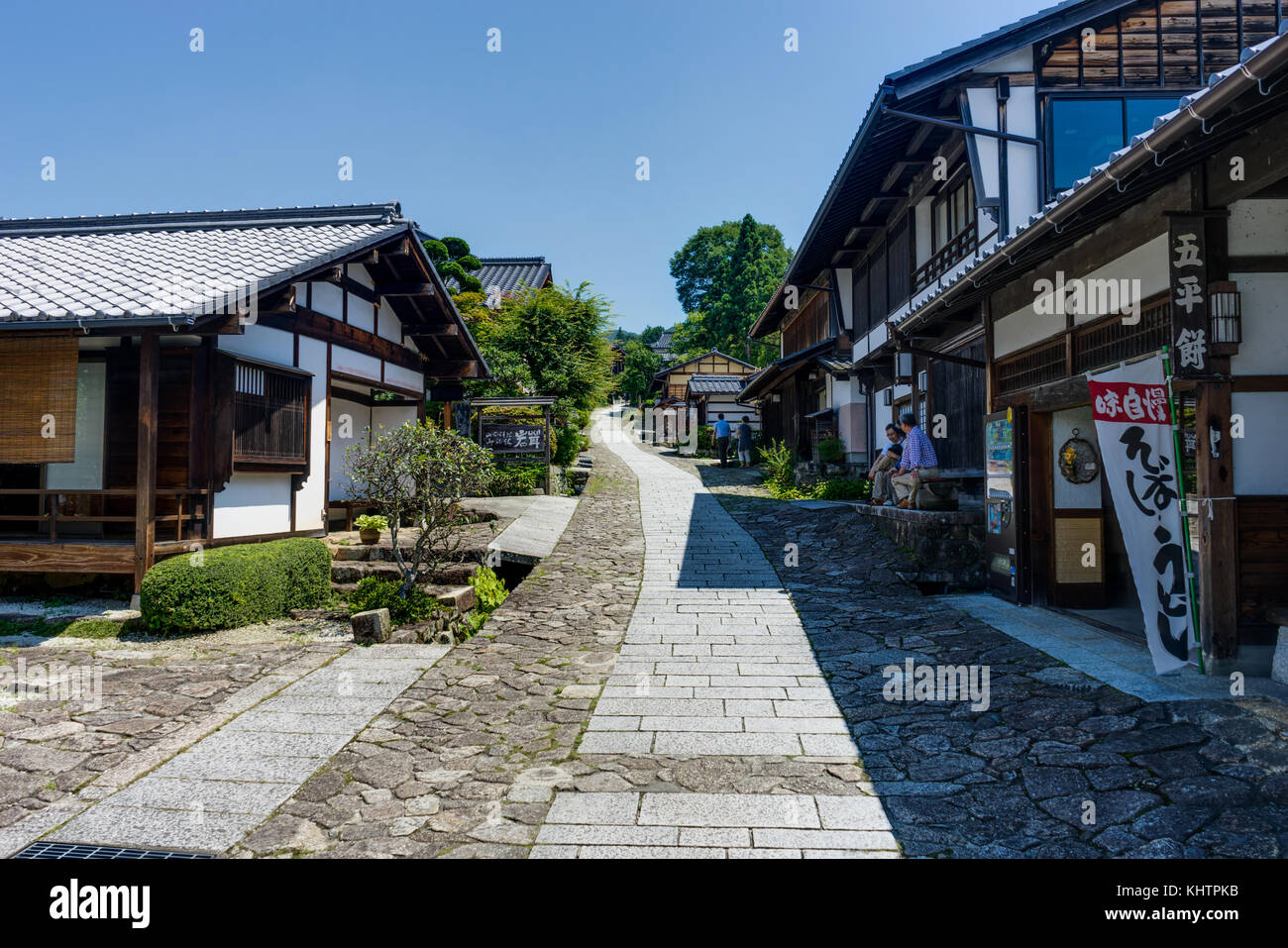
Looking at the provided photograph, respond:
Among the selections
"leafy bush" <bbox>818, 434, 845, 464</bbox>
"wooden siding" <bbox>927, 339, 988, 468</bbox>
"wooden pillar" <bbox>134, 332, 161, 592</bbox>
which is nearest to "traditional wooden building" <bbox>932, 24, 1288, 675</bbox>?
"wooden siding" <bbox>927, 339, 988, 468</bbox>

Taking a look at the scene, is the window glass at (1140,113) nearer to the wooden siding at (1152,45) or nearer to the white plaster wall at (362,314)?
the wooden siding at (1152,45)

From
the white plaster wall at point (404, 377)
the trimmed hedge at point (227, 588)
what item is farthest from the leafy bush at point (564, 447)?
the trimmed hedge at point (227, 588)

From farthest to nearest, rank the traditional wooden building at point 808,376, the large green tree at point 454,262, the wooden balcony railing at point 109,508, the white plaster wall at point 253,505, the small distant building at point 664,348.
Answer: the small distant building at point 664,348 → the large green tree at point 454,262 → the traditional wooden building at point 808,376 → the white plaster wall at point 253,505 → the wooden balcony railing at point 109,508

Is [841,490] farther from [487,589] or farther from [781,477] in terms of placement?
[487,589]

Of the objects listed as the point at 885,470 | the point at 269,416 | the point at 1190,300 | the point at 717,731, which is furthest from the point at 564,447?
the point at 1190,300

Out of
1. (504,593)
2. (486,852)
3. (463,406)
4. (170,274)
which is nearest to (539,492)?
(463,406)

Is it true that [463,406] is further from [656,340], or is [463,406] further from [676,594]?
[656,340]

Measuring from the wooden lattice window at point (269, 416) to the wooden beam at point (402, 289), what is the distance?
3.38m

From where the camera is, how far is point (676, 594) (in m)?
9.88

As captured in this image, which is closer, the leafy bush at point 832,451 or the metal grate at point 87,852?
the metal grate at point 87,852

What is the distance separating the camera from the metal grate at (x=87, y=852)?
3.78 metres

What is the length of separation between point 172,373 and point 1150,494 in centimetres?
1126

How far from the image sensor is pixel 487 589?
31.5 ft

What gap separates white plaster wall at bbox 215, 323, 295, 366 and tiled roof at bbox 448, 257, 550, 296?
2820 cm
